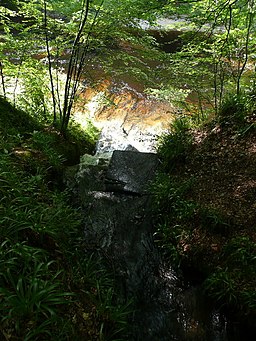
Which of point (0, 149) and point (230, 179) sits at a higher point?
point (0, 149)

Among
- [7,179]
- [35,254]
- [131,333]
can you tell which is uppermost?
[7,179]

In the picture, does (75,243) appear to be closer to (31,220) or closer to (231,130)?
(31,220)

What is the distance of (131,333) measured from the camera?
3.06 meters

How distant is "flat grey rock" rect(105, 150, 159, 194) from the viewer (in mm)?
5605

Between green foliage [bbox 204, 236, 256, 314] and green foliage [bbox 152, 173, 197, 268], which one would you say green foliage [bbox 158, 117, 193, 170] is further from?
green foliage [bbox 204, 236, 256, 314]

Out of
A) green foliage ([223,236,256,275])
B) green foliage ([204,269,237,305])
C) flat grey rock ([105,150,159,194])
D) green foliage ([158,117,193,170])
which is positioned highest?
green foliage ([158,117,193,170])

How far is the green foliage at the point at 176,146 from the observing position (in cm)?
605

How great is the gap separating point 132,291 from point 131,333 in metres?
0.62

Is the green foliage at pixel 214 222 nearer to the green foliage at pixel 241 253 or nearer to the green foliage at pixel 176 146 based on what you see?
the green foliage at pixel 241 253

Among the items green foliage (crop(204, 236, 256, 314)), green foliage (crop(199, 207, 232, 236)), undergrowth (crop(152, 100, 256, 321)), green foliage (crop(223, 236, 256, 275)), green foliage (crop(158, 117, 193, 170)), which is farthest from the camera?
green foliage (crop(158, 117, 193, 170))

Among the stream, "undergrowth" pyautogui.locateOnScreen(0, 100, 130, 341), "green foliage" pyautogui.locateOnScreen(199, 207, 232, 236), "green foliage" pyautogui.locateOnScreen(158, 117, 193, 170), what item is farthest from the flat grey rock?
"green foliage" pyautogui.locateOnScreen(199, 207, 232, 236)

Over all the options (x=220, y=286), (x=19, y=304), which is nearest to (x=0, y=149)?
(x=19, y=304)

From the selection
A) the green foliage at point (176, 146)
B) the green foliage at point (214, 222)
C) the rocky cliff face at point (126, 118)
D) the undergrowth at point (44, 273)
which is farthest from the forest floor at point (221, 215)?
the rocky cliff face at point (126, 118)

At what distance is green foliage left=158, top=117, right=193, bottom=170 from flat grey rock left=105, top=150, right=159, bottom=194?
10.4 inches
